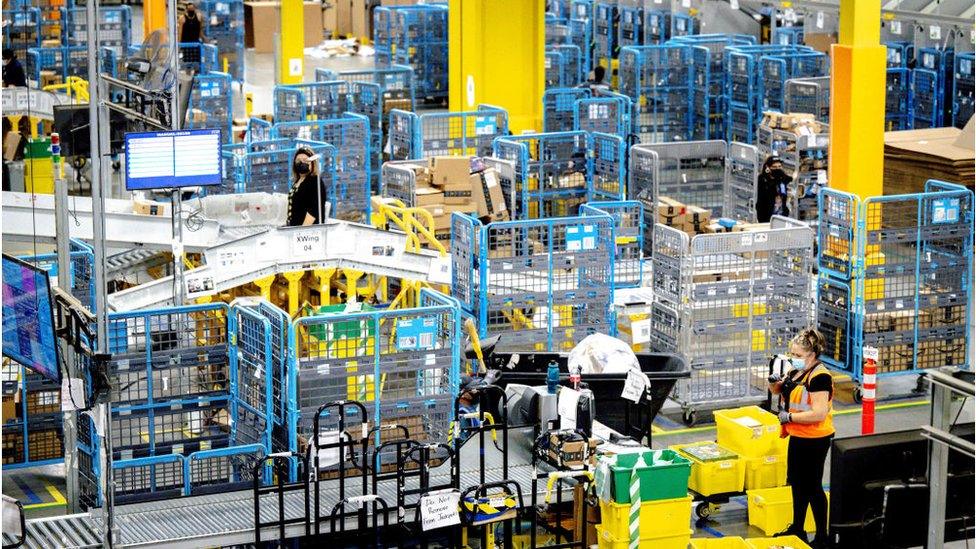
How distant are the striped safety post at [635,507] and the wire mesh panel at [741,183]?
966 centimetres

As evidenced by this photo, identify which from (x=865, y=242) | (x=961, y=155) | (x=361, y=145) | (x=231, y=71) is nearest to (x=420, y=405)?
(x=865, y=242)

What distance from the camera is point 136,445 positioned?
11.5 metres

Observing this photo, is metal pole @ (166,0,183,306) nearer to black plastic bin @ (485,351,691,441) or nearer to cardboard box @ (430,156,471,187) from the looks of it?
black plastic bin @ (485,351,691,441)

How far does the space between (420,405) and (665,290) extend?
11.5 ft

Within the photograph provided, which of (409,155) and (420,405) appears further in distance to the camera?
(409,155)

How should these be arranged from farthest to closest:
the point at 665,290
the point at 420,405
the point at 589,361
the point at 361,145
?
the point at 361,145 → the point at 665,290 → the point at 589,361 → the point at 420,405

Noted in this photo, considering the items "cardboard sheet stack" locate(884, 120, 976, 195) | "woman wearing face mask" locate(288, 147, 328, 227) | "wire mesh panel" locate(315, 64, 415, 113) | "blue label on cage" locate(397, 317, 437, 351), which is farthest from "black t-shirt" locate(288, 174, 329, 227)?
"wire mesh panel" locate(315, 64, 415, 113)

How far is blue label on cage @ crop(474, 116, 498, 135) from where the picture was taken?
71.0ft

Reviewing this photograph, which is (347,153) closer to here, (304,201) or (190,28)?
(304,201)

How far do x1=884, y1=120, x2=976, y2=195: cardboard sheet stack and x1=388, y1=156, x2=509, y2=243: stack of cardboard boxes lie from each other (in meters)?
5.97

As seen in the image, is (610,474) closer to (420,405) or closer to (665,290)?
(420,405)

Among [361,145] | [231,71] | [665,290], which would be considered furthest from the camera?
[231,71]

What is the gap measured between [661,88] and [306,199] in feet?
38.2

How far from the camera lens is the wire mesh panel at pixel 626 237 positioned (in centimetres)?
1612
